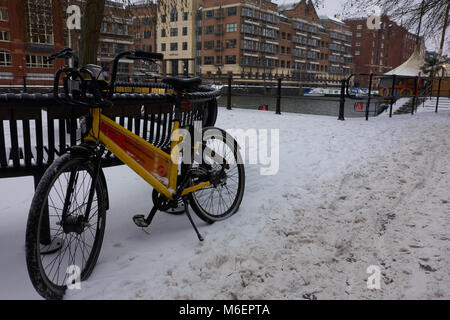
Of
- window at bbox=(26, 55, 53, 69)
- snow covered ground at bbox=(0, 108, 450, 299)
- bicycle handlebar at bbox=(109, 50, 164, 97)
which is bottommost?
snow covered ground at bbox=(0, 108, 450, 299)

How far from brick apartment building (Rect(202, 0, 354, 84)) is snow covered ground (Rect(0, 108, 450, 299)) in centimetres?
4695

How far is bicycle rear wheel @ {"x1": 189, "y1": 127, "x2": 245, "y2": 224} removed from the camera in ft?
11.2

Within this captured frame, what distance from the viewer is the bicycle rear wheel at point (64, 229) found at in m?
2.03

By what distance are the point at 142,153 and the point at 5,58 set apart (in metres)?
43.6

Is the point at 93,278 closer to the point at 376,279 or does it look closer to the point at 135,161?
the point at 135,161

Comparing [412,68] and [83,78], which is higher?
[412,68]

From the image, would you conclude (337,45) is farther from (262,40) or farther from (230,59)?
(230,59)

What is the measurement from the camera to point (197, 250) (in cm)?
290

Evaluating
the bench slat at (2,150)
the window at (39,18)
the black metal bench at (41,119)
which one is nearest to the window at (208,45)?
the window at (39,18)

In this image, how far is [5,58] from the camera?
38.3 meters

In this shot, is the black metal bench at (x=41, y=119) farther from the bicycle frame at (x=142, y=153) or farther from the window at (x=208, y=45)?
the window at (x=208, y=45)

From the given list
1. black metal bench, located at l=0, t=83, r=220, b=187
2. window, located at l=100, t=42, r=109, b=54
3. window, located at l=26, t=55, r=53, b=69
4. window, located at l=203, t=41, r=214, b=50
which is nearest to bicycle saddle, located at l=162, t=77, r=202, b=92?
black metal bench, located at l=0, t=83, r=220, b=187

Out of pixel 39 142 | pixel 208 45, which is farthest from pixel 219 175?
pixel 208 45

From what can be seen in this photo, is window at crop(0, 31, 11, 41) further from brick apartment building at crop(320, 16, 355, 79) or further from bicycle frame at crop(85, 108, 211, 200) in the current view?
brick apartment building at crop(320, 16, 355, 79)
